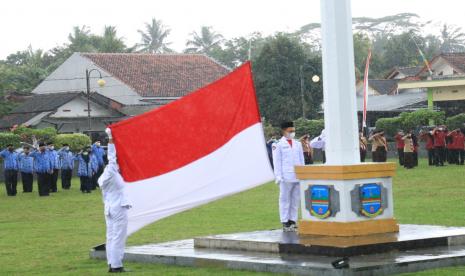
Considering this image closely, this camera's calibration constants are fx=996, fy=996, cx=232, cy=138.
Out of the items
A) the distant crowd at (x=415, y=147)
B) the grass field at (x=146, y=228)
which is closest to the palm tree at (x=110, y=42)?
the distant crowd at (x=415, y=147)

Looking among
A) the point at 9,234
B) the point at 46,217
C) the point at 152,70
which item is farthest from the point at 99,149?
the point at 152,70

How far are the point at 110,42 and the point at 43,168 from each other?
47.2 meters

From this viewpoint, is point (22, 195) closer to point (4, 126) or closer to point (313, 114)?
point (4, 126)

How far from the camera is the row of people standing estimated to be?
32625mm

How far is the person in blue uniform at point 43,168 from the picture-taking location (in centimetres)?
3216

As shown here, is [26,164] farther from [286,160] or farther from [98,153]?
[286,160]

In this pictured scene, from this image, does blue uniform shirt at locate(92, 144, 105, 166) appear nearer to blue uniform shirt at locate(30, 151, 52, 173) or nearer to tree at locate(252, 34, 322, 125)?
blue uniform shirt at locate(30, 151, 52, 173)

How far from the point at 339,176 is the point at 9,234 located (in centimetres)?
835

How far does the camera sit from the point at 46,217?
22.9 m

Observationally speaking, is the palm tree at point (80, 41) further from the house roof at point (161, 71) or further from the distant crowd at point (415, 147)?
the distant crowd at point (415, 147)

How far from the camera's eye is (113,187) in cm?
1263

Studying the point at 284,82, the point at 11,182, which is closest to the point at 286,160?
the point at 11,182

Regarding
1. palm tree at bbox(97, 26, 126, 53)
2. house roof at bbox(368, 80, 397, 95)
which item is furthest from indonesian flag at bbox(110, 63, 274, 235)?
palm tree at bbox(97, 26, 126, 53)

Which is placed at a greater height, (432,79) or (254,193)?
(432,79)
